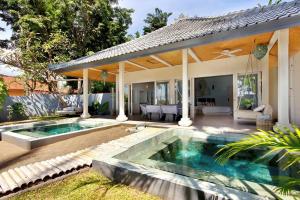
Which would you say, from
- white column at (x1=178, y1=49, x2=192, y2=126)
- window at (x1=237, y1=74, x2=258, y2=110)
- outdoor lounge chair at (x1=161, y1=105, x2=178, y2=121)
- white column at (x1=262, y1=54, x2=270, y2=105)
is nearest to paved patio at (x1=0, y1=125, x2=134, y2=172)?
white column at (x1=178, y1=49, x2=192, y2=126)

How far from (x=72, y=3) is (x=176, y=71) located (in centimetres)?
1319

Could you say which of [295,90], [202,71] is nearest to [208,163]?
[295,90]

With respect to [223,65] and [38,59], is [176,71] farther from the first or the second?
[38,59]

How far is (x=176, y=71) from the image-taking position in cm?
1191

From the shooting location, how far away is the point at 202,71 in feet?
35.6

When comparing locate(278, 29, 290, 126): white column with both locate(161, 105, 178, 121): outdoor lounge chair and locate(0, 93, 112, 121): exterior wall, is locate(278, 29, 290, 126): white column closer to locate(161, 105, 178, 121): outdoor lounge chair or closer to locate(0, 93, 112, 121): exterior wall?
locate(161, 105, 178, 121): outdoor lounge chair

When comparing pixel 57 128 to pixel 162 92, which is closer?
pixel 57 128

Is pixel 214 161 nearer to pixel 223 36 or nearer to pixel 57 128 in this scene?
pixel 223 36

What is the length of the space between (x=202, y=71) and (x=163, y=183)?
879cm

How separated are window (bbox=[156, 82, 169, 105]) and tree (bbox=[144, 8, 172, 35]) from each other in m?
17.4

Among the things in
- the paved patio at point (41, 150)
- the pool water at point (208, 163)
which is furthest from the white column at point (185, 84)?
the paved patio at point (41, 150)

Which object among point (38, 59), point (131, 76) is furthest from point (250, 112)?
point (38, 59)

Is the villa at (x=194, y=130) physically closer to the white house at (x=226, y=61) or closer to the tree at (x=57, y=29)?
the white house at (x=226, y=61)

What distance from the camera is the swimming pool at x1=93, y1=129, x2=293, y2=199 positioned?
296 cm
